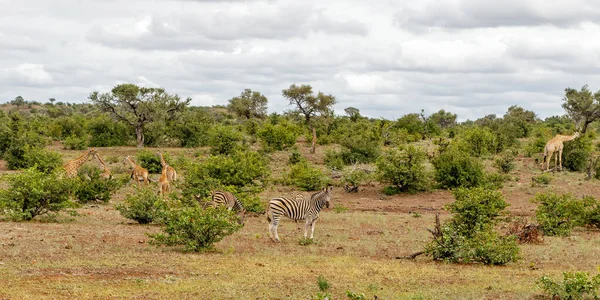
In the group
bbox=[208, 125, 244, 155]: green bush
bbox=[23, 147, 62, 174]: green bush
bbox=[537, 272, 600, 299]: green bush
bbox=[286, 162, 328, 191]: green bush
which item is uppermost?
bbox=[208, 125, 244, 155]: green bush

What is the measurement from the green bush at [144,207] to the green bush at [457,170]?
1642 centimetres

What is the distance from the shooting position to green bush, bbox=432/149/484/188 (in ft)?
101

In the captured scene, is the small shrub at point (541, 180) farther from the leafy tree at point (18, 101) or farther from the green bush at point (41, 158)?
the leafy tree at point (18, 101)

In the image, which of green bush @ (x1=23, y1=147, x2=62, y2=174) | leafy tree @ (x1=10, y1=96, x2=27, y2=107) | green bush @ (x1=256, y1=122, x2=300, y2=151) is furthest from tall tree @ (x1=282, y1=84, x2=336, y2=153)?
leafy tree @ (x1=10, y1=96, x2=27, y2=107)

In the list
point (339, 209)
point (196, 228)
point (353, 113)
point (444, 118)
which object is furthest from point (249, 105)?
point (196, 228)

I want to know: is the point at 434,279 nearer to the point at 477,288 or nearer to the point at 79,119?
the point at 477,288

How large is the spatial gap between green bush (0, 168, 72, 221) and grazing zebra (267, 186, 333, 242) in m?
6.54

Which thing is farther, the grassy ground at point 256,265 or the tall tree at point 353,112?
the tall tree at point 353,112

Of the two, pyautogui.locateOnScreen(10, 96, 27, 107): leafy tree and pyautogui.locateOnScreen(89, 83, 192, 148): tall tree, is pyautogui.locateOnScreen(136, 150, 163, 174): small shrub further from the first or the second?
pyautogui.locateOnScreen(10, 96, 27, 107): leafy tree

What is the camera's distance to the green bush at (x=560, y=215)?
20.1 m

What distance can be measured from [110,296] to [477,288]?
681 cm

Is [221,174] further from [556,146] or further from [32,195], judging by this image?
[556,146]

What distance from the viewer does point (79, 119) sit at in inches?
2322

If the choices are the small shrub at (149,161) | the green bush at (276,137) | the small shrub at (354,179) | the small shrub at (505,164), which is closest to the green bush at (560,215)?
the small shrub at (354,179)
